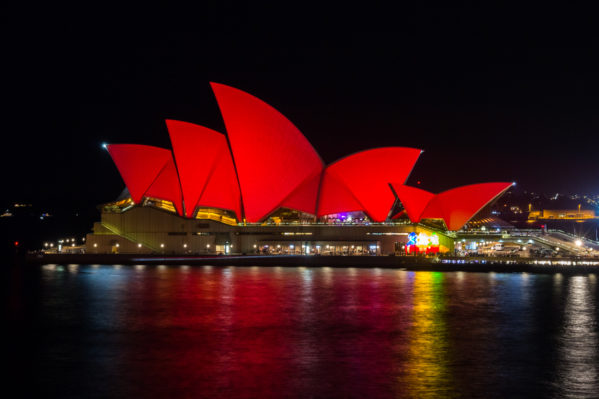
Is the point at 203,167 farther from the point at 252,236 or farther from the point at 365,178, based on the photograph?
the point at 365,178

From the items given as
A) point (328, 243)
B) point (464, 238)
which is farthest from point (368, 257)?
point (464, 238)

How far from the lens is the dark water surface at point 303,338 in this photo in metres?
18.9

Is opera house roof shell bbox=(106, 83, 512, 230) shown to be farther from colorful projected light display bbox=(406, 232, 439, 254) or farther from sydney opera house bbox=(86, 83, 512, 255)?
colorful projected light display bbox=(406, 232, 439, 254)

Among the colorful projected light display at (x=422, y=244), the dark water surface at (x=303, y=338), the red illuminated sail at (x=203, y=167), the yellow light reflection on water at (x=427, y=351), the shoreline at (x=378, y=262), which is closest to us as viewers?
the yellow light reflection on water at (x=427, y=351)

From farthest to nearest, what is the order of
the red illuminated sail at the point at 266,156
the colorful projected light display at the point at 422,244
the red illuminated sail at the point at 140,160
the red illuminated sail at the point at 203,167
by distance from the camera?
the colorful projected light display at the point at 422,244 → the red illuminated sail at the point at 140,160 → the red illuminated sail at the point at 203,167 → the red illuminated sail at the point at 266,156

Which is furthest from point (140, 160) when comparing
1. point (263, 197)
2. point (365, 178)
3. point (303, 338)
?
point (303, 338)

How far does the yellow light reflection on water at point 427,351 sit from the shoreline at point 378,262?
53.9 ft

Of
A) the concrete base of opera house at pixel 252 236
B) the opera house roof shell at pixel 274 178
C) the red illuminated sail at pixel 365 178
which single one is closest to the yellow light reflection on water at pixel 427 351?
the opera house roof shell at pixel 274 178

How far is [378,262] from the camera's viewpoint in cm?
5559

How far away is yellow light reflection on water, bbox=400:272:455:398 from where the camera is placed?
726 inches

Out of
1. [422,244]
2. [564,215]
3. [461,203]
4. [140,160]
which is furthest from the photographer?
[564,215]

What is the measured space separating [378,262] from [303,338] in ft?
102

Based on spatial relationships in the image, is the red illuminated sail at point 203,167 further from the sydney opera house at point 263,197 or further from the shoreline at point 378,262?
the shoreline at point 378,262

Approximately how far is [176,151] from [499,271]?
25265mm
